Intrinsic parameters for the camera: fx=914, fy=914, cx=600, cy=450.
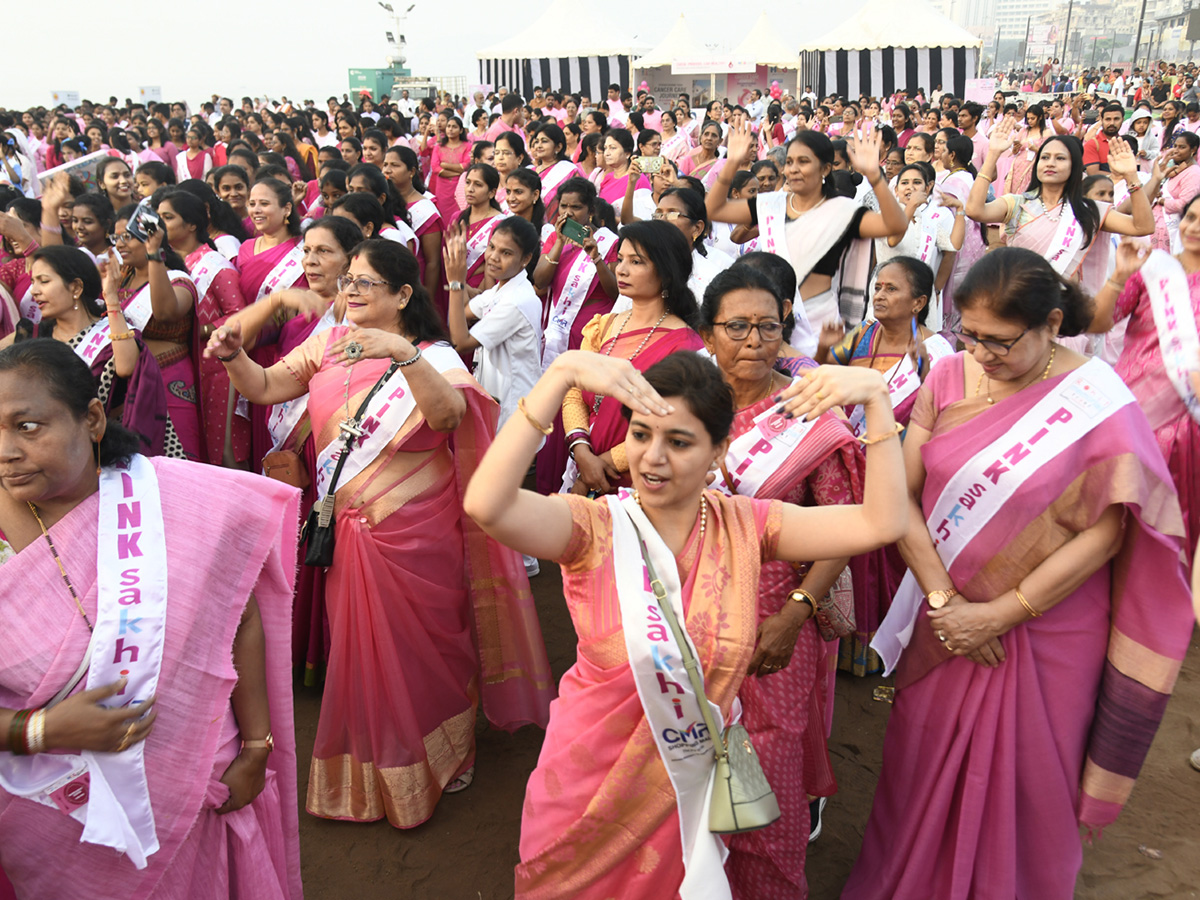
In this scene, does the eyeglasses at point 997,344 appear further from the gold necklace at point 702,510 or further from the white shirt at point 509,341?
the white shirt at point 509,341

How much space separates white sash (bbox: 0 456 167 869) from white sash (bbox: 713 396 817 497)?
4.23ft

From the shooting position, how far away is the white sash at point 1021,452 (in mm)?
2096

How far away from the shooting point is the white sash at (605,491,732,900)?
1726 mm

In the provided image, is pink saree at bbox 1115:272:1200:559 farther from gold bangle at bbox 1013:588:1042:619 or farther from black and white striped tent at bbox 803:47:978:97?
black and white striped tent at bbox 803:47:978:97

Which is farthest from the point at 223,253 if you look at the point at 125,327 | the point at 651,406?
the point at 651,406

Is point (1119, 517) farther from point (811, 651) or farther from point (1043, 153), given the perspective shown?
point (1043, 153)

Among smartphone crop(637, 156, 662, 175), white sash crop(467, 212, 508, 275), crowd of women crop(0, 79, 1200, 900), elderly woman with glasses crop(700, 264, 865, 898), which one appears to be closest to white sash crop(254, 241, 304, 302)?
crowd of women crop(0, 79, 1200, 900)

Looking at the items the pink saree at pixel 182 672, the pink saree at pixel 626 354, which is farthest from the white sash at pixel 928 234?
the pink saree at pixel 182 672

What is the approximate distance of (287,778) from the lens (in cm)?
211

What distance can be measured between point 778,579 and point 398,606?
1.17m

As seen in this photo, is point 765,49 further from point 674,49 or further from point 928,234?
point 928,234

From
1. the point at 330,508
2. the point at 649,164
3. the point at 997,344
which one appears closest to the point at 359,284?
the point at 330,508

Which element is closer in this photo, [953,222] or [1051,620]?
[1051,620]

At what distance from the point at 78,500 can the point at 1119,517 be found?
2.20 meters
